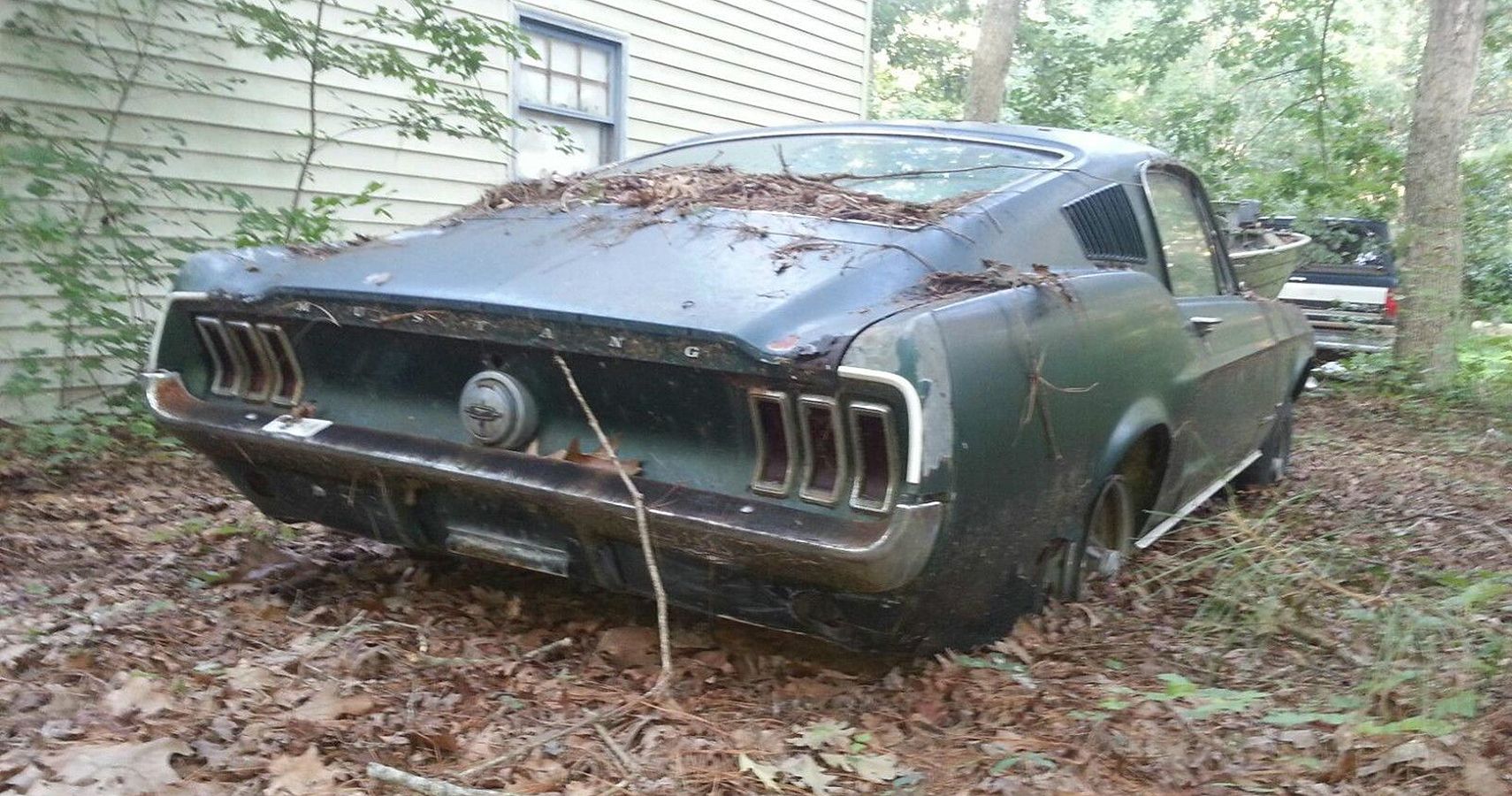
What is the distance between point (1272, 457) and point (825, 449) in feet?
12.6

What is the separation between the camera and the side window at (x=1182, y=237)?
4172 millimetres

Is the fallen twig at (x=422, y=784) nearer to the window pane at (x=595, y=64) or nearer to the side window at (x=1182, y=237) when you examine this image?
the side window at (x=1182, y=237)

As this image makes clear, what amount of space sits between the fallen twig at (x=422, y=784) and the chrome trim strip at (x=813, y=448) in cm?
86

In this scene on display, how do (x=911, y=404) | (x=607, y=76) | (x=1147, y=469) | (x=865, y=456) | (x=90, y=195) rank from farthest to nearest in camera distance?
1. (x=607, y=76)
2. (x=90, y=195)
3. (x=1147, y=469)
4. (x=865, y=456)
5. (x=911, y=404)

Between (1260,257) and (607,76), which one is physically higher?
(607,76)

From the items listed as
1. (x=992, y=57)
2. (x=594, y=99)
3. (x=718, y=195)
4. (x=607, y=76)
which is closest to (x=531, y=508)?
(x=718, y=195)

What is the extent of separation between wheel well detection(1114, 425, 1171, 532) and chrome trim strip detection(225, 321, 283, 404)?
2.47 metres

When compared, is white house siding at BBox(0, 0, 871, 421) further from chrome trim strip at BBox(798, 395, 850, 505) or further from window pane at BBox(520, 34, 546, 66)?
chrome trim strip at BBox(798, 395, 850, 505)

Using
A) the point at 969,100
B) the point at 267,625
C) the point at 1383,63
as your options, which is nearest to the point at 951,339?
the point at 267,625

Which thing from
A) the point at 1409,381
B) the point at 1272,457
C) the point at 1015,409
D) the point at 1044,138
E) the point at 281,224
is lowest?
the point at 1272,457

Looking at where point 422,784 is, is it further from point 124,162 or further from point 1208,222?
point 124,162

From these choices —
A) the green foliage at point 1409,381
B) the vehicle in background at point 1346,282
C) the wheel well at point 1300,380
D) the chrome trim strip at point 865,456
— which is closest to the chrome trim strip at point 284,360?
the chrome trim strip at point 865,456

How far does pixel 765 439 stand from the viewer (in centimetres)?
269

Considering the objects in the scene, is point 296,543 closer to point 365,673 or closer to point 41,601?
point 41,601
